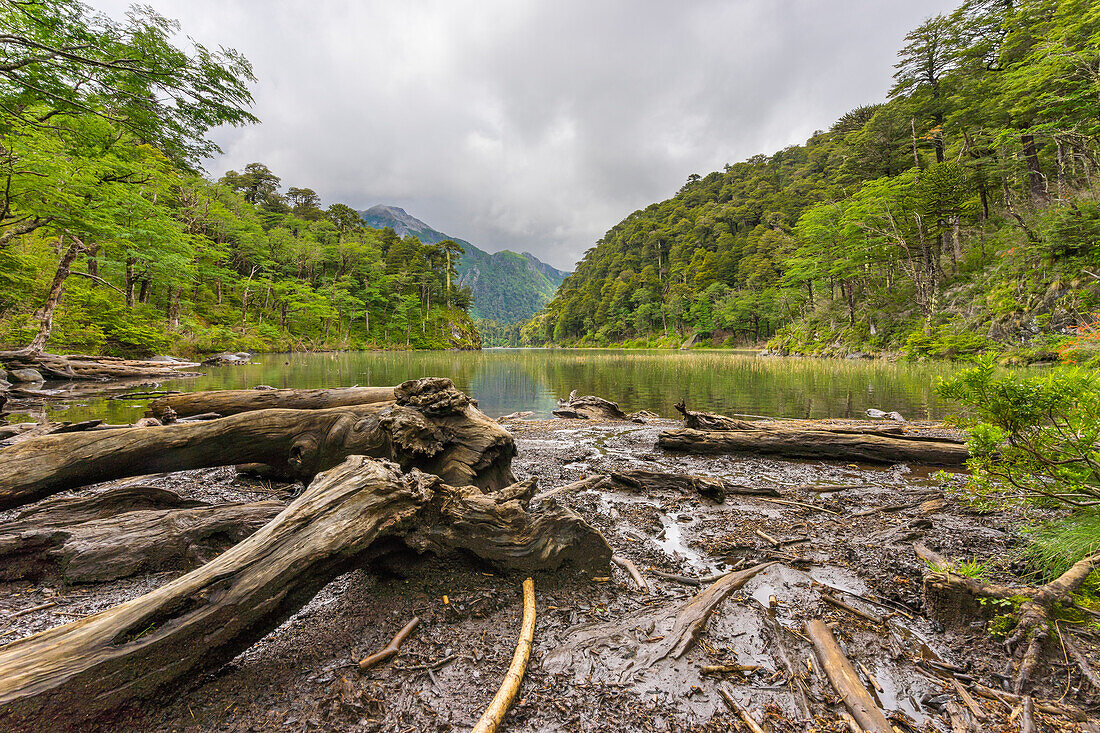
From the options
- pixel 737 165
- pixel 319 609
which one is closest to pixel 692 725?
pixel 319 609

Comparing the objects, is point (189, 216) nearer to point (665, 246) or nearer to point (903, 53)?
point (903, 53)

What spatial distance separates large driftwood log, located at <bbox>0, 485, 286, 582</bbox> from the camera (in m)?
2.94

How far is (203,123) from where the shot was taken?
8523mm

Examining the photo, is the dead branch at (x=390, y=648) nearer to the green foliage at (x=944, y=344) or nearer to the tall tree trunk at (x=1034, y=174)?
the green foliage at (x=944, y=344)

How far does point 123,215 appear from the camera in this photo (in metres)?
18.3

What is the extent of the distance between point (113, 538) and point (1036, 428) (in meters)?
7.15

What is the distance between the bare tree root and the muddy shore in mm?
86

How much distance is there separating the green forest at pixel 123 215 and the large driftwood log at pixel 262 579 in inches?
406

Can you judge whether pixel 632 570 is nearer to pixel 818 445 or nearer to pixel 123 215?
pixel 818 445

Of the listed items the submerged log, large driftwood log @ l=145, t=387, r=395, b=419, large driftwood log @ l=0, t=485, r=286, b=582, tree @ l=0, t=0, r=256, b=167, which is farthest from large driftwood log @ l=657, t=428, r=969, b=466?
tree @ l=0, t=0, r=256, b=167

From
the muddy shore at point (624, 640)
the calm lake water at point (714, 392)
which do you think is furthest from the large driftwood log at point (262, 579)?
the calm lake water at point (714, 392)

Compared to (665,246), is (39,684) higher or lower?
lower

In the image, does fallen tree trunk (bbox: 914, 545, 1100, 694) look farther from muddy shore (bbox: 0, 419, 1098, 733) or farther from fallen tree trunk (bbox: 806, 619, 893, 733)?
fallen tree trunk (bbox: 806, 619, 893, 733)

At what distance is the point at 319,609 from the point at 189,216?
53452 millimetres
